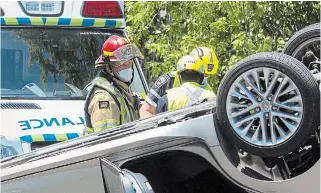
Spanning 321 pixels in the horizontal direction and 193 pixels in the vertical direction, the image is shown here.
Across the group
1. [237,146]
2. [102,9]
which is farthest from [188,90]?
[237,146]

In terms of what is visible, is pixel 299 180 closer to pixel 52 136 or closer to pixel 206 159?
pixel 206 159

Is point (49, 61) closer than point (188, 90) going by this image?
No

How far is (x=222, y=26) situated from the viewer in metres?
10.5

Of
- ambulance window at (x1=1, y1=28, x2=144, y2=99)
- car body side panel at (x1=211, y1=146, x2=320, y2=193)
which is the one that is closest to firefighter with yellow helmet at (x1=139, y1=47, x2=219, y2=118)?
ambulance window at (x1=1, y1=28, x2=144, y2=99)

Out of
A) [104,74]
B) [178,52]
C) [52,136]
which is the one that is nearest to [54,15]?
[52,136]

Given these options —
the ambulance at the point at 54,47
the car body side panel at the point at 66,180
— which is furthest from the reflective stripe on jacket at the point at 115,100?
the car body side panel at the point at 66,180

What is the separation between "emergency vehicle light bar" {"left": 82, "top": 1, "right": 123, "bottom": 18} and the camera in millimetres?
6938

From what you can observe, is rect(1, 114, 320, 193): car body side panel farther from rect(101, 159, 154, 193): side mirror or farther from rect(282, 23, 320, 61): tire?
rect(282, 23, 320, 61): tire

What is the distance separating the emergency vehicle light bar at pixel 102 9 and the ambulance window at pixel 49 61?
154 mm

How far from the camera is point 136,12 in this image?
1159cm

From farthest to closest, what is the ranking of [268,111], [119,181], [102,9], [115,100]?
1. [102,9]
2. [115,100]
3. [268,111]
4. [119,181]

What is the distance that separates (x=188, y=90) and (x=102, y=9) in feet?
6.41

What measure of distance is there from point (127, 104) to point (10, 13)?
7.14ft

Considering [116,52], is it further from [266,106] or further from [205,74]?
[266,106]
